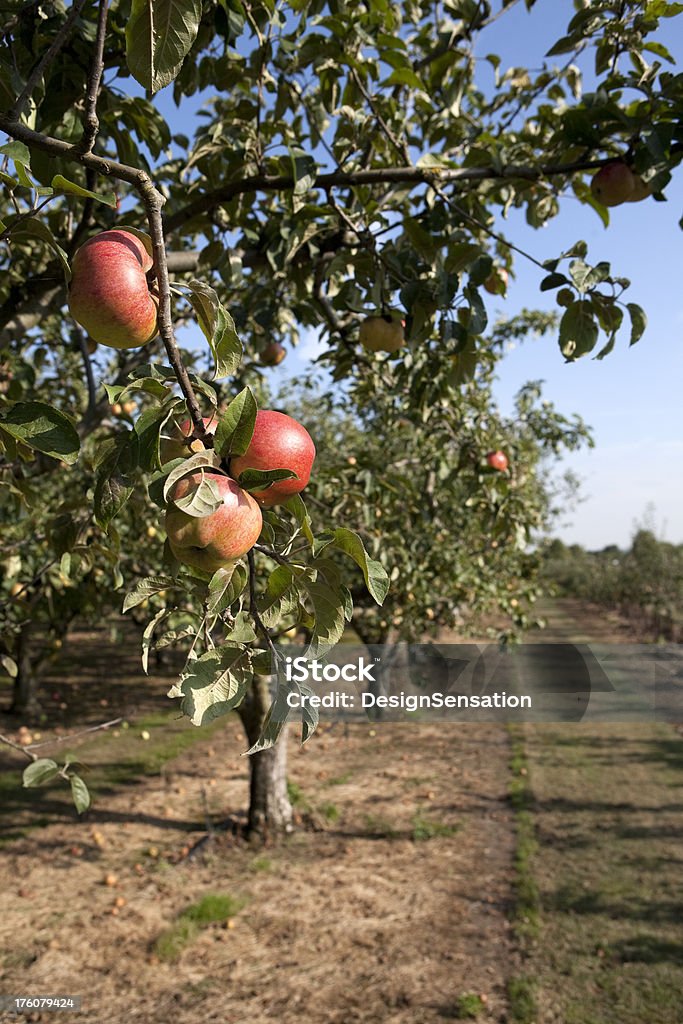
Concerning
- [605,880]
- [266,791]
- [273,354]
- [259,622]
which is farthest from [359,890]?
[259,622]

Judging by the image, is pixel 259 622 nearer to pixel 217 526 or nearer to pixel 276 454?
pixel 217 526

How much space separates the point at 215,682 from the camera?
923 mm

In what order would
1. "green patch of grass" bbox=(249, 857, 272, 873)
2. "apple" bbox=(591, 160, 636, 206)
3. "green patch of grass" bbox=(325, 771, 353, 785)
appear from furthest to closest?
"green patch of grass" bbox=(325, 771, 353, 785) < "green patch of grass" bbox=(249, 857, 272, 873) < "apple" bbox=(591, 160, 636, 206)

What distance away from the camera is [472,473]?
333 centimetres

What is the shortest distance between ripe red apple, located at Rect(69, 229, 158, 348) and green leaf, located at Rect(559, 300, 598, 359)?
1.22m

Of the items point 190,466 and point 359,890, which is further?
point 359,890

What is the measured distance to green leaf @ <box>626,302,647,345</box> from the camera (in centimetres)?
187

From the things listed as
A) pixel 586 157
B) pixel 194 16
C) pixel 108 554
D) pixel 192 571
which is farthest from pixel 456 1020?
pixel 194 16

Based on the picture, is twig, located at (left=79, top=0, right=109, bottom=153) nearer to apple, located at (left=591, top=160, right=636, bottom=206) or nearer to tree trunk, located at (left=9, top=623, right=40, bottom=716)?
apple, located at (left=591, top=160, right=636, bottom=206)

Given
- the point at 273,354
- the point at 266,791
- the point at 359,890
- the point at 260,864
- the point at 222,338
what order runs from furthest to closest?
the point at 266,791 < the point at 260,864 < the point at 359,890 < the point at 273,354 < the point at 222,338

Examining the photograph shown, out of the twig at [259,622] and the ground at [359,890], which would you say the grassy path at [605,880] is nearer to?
the ground at [359,890]

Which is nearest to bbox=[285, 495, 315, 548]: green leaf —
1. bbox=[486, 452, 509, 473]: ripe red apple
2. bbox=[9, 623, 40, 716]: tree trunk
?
bbox=[486, 452, 509, 473]: ripe red apple

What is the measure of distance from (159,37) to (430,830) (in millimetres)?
6518

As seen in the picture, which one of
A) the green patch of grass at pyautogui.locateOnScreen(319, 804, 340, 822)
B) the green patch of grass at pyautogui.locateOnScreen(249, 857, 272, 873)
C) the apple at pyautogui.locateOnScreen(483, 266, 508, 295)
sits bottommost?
the green patch of grass at pyautogui.locateOnScreen(249, 857, 272, 873)
